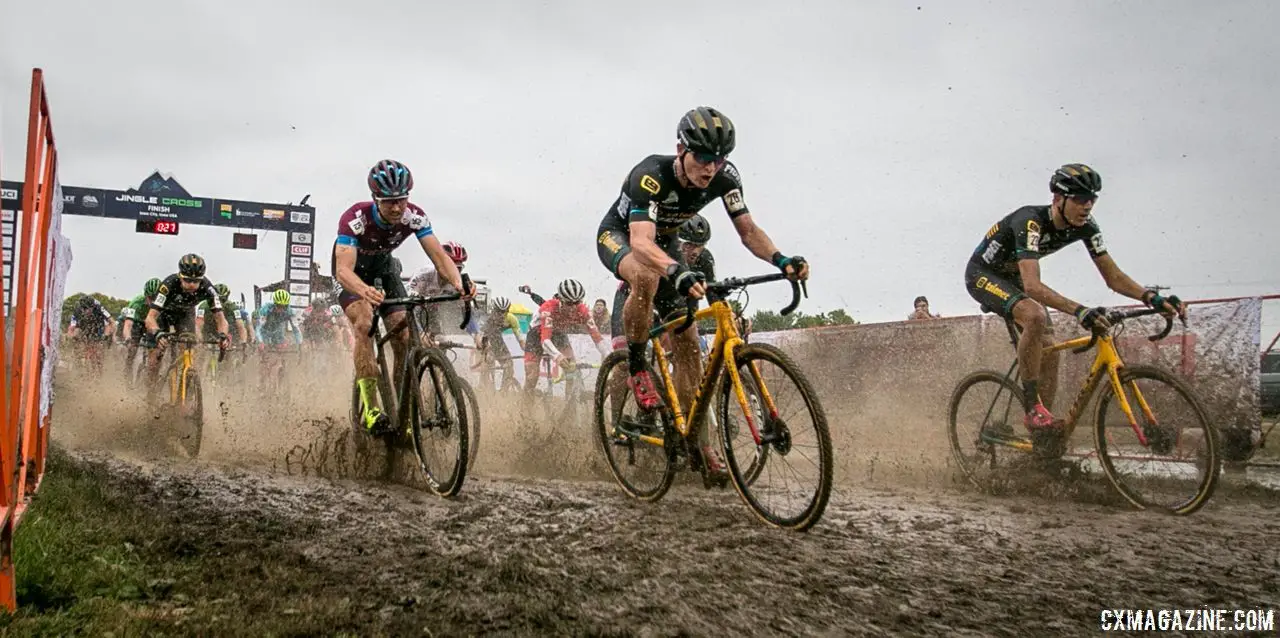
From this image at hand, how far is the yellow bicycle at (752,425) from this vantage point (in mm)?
4047

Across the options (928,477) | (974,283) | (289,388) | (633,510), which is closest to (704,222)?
(974,283)

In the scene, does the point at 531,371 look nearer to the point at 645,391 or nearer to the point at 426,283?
the point at 426,283

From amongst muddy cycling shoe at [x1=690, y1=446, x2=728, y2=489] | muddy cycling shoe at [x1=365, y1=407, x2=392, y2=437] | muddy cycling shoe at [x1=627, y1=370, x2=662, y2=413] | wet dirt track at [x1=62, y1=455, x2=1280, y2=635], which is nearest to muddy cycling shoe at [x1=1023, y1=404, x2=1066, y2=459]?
wet dirt track at [x1=62, y1=455, x2=1280, y2=635]

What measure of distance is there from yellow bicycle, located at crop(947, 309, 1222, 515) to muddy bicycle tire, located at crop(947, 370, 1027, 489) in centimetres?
3

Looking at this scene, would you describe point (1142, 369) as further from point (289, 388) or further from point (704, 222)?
point (289, 388)

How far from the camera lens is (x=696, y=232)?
742 centimetres

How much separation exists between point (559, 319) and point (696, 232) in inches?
174

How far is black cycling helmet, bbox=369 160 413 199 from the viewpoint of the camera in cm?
630

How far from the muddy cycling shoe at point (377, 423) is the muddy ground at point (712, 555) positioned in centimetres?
41

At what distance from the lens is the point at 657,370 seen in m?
5.45

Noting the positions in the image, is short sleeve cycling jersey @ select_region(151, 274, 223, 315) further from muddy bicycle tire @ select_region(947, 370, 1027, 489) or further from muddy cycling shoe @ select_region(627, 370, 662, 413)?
muddy bicycle tire @ select_region(947, 370, 1027, 489)

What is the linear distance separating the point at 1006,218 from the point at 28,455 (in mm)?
6500

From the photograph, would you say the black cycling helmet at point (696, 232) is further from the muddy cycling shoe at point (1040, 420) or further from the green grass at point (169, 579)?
the green grass at point (169, 579)

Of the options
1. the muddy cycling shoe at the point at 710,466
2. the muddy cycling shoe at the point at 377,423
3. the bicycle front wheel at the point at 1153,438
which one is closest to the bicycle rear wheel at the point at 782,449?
the muddy cycling shoe at the point at 710,466
